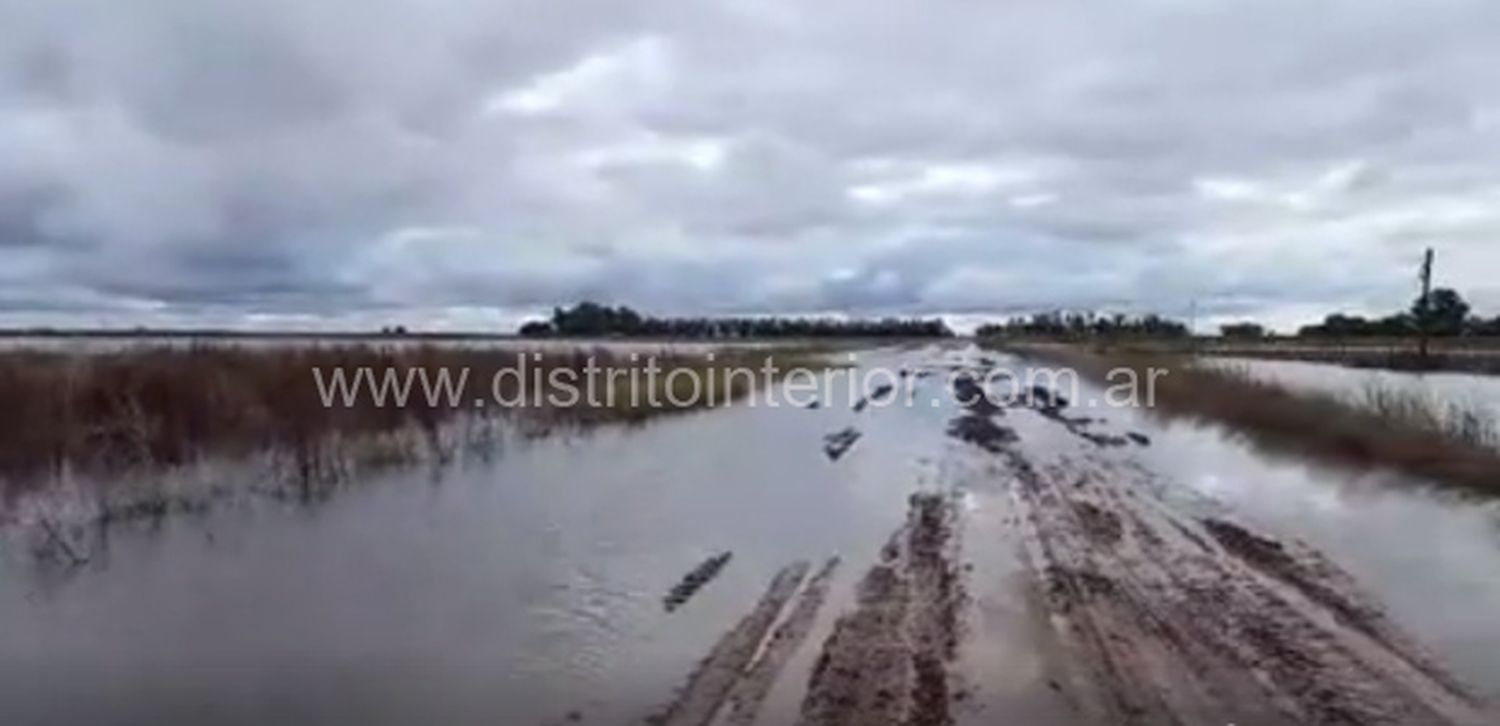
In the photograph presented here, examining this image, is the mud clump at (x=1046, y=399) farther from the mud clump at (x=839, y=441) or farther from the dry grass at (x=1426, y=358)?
the dry grass at (x=1426, y=358)

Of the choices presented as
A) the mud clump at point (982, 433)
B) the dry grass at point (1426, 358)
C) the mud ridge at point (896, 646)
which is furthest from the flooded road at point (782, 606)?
the dry grass at point (1426, 358)

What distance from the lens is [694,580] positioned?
1078 cm

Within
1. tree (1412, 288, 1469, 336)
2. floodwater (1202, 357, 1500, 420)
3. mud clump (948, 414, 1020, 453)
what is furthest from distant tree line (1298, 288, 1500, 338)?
mud clump (948, 414, 1020, 453)

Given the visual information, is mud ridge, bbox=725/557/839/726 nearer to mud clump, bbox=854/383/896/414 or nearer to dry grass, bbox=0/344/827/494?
dry grass, bbox=0/344/827/494

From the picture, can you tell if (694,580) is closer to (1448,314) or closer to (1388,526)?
(1388,526)

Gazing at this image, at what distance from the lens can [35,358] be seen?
64.8ft

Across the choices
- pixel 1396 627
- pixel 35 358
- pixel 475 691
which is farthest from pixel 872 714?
pixel 35 358

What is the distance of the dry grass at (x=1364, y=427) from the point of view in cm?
1897

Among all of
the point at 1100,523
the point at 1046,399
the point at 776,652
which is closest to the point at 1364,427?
the point at 1100,523

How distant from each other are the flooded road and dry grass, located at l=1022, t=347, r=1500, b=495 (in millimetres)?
2125

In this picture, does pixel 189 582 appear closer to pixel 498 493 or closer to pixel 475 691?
pixel 475 691

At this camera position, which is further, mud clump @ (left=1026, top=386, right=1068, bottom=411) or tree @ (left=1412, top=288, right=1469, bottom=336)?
tree @ (left=1412, top=288, right=1469, bottom=336)

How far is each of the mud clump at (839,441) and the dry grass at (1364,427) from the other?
7.22m

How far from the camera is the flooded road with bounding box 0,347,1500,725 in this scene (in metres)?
7.25
